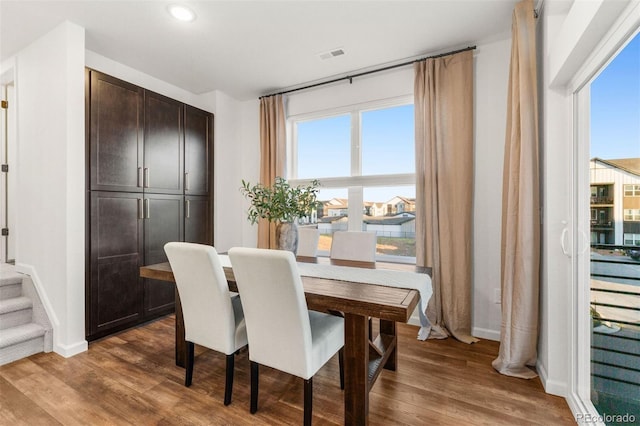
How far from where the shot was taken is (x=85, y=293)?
8.16 feet

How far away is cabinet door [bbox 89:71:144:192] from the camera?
255cm

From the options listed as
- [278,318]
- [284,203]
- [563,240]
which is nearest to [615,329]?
[563,240]

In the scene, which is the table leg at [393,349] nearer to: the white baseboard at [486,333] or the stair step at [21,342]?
the white baseboard at [486,333]

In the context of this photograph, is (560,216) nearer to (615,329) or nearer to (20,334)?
(615,329)

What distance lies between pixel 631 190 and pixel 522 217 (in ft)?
2.42

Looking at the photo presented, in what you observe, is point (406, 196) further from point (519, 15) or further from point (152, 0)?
point (152, 0)

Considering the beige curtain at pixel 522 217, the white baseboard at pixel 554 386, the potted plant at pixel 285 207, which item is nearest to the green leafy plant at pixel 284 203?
the potted plant at pixel 285 207

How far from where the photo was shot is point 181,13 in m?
2.25

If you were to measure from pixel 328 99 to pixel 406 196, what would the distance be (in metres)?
1.48

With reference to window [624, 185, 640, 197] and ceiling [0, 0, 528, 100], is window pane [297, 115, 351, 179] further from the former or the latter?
window [624, 185, 640, 197]

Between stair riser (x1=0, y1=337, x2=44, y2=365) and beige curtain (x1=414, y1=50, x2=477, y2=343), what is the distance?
3.31 m

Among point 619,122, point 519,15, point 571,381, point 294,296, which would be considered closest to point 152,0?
point 294,296

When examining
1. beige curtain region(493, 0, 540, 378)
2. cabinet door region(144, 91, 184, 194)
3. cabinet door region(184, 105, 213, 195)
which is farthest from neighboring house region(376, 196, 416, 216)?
cabinet door region(144, 91, 184, 194)

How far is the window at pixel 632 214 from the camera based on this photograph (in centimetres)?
129
